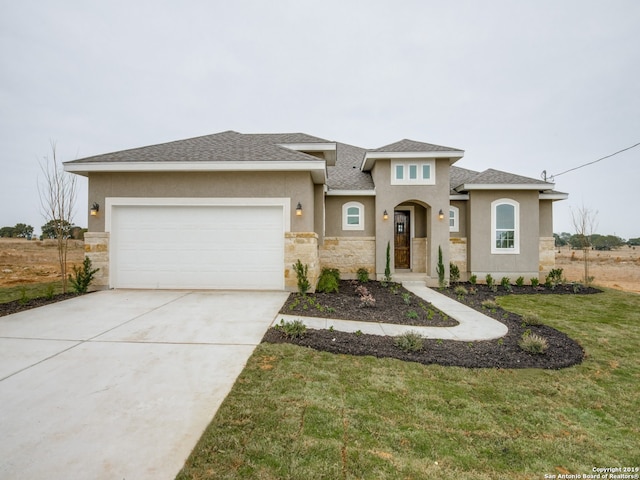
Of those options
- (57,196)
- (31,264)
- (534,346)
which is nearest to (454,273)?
(534,346)

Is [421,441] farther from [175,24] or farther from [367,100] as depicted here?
[367,100]

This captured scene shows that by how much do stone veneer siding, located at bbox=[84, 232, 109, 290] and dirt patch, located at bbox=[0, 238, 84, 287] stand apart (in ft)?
17.2

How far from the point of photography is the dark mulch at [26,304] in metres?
5.54

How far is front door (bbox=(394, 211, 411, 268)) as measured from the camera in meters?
12.3

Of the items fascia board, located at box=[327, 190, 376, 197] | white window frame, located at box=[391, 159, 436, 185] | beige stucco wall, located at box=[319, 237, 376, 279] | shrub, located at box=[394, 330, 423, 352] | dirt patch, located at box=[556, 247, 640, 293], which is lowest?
dirt patch, located at box=[556, 247, 640, 293]

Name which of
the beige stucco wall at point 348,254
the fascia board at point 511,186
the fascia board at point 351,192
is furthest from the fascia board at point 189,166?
the fascia board at point 511,186

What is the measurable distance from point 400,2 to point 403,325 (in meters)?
14.9

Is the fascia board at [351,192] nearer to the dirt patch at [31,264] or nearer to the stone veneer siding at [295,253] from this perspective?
the stone veneer siding at [295,253]

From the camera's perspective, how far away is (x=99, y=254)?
767 cm

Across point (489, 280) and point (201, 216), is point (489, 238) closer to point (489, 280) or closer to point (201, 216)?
point (489, 280)

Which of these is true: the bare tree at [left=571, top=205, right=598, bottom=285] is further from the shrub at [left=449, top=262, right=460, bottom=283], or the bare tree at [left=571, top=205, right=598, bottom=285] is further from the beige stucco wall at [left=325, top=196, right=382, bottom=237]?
the beige stucco wall at [left=325, top=196, right=382, bottom=237]

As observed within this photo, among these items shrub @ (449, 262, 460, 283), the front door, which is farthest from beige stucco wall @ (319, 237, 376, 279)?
shrub @ (449, 262, 460, 283)

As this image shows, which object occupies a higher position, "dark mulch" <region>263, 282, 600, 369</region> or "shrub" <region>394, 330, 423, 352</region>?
"shrub" <region>394, 330, 423, 352</region>

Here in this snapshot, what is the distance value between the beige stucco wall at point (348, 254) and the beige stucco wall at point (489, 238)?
423cm
